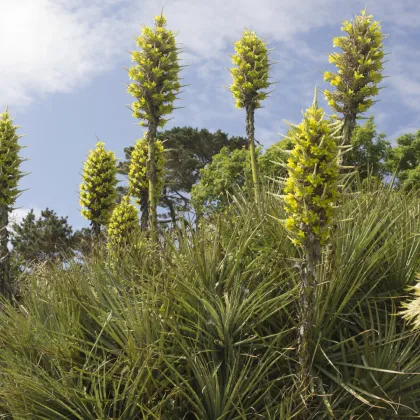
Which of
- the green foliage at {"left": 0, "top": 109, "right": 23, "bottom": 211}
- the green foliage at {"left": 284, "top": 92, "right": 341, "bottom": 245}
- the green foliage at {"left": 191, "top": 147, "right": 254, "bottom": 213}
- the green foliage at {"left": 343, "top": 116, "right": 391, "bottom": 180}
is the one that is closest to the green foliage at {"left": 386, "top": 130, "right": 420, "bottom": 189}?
the green foliage at {"left": 343, "top": 116, "right": 391, "bottom": 180}

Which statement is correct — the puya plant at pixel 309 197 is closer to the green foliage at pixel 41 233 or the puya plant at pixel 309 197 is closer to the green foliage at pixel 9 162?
the green foliage at pixel 9 162

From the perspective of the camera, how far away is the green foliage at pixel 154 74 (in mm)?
12375

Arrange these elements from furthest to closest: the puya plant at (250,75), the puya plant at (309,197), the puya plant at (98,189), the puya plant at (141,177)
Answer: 1. the puya plant at (141,177)
2. the puya plant at (98,189)
3. the puya plant at (250,75)
4. the puya plant at (309,197)

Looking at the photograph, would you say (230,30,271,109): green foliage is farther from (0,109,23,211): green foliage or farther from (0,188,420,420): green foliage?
(0,188,420,420): green foliage

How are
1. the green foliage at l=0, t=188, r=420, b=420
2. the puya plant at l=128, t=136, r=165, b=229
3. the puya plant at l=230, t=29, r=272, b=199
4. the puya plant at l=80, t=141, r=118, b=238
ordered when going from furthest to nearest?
the puya plant at l=128, t=136, r=165, b=229
the puya plant at l=80, t=141, r=118, b=238
the puya plant at l=230, t=29, r=272, b=199
the green foliage at l=0, t=188, r=420, b=420

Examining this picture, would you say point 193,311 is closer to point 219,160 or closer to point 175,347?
point 175,347

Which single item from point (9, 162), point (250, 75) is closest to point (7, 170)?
point (9, 162)

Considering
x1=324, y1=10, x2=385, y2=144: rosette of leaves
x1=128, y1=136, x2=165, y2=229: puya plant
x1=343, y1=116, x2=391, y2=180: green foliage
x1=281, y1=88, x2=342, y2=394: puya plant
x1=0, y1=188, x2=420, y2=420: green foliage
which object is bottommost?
x1=0, y1=188, x2=420, y2=420: green foliage

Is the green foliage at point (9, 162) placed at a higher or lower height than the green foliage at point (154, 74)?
lower

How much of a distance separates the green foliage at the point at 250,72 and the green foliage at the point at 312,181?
317 inches

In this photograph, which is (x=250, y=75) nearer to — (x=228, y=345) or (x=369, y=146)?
(x=228, y=345)

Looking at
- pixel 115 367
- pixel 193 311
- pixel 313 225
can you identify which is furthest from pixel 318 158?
pixel 115 367

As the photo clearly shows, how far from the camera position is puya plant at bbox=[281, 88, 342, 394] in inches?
188

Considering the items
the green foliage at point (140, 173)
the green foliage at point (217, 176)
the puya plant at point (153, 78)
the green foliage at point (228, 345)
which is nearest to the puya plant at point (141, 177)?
the green foliage at point (140, 173)
